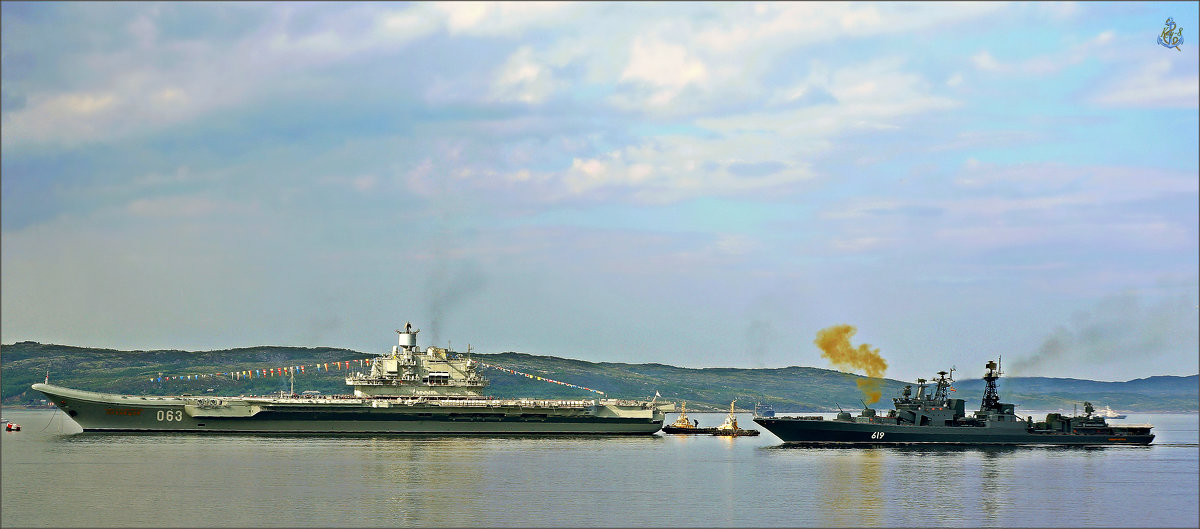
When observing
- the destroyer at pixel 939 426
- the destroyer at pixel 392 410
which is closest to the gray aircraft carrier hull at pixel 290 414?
the destroyer at pixel 392 410

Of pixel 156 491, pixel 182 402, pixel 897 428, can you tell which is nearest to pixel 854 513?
pixel 156 491

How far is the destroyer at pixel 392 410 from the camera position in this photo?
81.0 metres

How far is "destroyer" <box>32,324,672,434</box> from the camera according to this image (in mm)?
81000

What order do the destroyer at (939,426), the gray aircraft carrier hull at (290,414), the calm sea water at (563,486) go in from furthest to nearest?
the gray aircraft carrier hull at (290,414)
the destroyer at (939,426)
the calm sea water at (563,486)

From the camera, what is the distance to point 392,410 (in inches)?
3211

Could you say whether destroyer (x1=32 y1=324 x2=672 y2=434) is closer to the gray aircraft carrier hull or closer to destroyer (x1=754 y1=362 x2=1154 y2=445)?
the gray aircraft carrier hull

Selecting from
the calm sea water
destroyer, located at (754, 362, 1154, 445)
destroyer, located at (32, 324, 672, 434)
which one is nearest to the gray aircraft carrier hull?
destroyer, located at (32, 324, 672, 434)

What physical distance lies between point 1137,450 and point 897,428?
20.1 metres

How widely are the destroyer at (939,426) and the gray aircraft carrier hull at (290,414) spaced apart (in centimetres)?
2204

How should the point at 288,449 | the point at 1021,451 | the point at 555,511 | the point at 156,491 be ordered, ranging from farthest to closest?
the point at 1021,451
the point at 288,449
the point at 156,491
the point at 555,511

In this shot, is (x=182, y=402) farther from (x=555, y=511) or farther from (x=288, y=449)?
(x=555, y=511)

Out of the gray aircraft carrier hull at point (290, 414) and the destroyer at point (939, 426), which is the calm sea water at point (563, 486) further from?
the gray aircraft carrier hull at point (290, 414)

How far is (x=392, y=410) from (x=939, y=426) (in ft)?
137

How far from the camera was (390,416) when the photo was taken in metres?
81.7
